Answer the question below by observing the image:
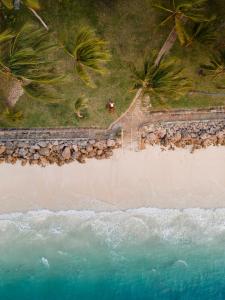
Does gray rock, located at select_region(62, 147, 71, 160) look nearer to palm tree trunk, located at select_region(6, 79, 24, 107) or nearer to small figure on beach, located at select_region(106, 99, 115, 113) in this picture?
small figure on beach, located at select_region(106, 99, 115, 113)

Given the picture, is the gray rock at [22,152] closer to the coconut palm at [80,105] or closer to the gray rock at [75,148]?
the gray rock at [75,148]

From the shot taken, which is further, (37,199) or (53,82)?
(37,199)

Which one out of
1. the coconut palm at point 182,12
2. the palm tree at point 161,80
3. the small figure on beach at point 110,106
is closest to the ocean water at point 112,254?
the small figure on beach at point 110,106

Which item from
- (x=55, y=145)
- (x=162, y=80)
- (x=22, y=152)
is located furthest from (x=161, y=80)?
(x=22, y=152)

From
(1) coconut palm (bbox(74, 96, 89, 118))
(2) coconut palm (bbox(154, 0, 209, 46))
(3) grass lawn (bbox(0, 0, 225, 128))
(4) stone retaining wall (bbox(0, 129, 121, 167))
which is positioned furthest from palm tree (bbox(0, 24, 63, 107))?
(2) coconut palm (bbox(154, 0, 209, 46))

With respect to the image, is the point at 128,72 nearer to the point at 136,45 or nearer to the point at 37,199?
the point at 136,45

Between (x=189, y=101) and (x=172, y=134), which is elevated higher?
(x=189, y=101)

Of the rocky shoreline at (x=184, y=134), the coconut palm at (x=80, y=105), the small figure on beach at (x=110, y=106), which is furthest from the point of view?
the rocky shoreline at (x=184, y=134)

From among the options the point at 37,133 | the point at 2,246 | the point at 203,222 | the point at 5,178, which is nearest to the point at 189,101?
the point at 203,222
